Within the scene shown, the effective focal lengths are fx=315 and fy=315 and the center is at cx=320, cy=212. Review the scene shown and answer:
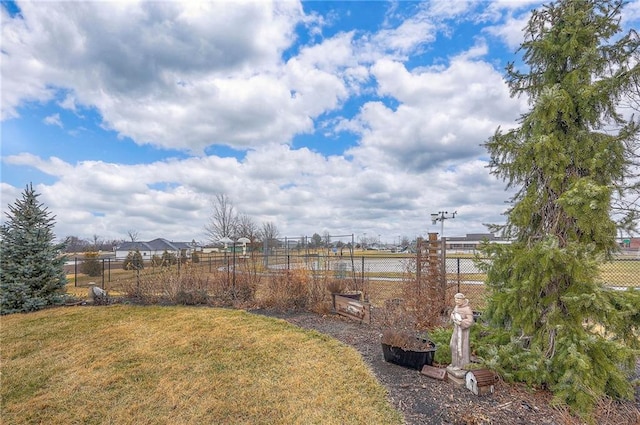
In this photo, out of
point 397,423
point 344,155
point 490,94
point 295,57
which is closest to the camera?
point 397,423

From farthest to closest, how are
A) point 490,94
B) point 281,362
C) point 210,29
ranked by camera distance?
point 490,94 → point 210,29 → point 281,362

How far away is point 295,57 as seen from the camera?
8.06 m

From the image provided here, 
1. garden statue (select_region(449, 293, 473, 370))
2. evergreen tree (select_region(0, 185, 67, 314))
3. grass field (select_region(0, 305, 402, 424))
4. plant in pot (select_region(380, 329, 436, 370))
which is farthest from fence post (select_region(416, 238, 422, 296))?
evergreen tree (select_region(0, 185, 67, 314))

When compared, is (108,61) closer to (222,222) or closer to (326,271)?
(326,271)

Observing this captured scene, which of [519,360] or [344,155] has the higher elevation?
[344,155]

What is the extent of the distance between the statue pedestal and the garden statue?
0.03 metres

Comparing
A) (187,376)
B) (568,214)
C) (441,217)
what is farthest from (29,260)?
(441,217)

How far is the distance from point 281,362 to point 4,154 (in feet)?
23.0

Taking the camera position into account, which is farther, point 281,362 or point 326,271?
point 326,271

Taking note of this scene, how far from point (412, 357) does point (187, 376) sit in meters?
2.68

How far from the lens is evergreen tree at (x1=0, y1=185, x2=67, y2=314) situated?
8227 mm

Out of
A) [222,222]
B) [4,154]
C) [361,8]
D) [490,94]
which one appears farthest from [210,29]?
[222,222]

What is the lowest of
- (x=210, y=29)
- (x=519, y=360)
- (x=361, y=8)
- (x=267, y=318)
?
(x=267, y=318)

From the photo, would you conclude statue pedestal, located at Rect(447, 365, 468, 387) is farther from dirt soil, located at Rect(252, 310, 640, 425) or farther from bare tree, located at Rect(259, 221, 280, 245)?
bare tree, located at Rect(259, 221, 280, 245)
